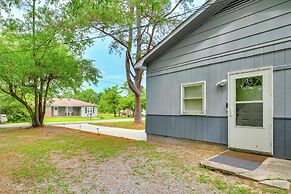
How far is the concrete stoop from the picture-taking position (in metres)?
3.37

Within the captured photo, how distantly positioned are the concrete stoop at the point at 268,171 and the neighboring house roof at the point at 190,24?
13.6 ft

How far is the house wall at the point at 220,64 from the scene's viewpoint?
4.63 meters

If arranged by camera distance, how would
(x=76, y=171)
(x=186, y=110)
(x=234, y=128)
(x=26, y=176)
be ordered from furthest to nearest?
1. (x=186, y=110)
2. (x=234, y=128)
3. (x=76, y=171)
4. (x=26, y=176)

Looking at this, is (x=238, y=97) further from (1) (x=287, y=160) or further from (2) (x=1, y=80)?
(2) (x=1, y=80)

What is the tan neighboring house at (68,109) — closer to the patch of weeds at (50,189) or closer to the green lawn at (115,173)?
the green lawn at (115,173)

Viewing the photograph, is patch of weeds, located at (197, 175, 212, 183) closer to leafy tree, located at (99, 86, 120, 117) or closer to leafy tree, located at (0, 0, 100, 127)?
leafy tree, located at (0, 0, 100, 127)

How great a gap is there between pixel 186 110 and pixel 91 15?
9146 mm

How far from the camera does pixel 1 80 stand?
39.8ft

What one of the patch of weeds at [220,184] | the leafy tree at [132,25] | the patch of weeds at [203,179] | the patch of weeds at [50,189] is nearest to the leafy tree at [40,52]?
the leafy tree at [132,25]

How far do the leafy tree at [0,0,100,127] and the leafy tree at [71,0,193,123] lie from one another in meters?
1.40

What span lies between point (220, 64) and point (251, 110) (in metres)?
1.53

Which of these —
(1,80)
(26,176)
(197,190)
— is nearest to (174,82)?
(197,190)

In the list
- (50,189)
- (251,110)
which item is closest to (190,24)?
(251,110)

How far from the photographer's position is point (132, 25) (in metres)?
13.2
